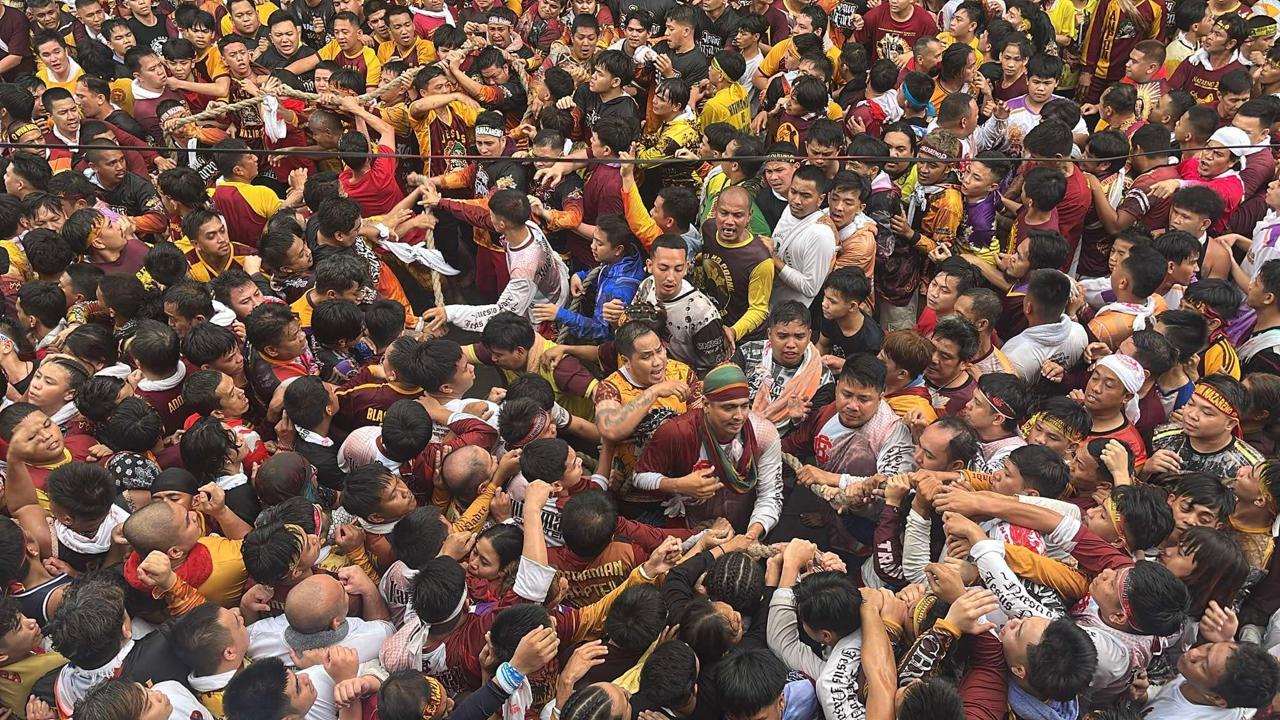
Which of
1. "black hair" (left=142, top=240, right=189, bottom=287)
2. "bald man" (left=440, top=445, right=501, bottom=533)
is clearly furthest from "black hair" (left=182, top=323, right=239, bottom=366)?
"bald man" (left=440, top=445, right=501, bottom=533)

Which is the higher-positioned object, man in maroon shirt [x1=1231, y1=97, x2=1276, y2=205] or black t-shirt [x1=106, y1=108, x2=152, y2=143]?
man in maroon shirt [x1=1231, y1=97, x2=1276, y2=205]

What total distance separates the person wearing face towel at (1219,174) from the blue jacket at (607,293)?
9.94ft

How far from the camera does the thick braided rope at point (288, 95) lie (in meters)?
7.09

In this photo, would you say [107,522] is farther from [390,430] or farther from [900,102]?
[900,102]

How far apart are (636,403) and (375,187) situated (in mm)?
2930

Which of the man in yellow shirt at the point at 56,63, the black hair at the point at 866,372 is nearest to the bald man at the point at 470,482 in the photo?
the black hair at the point at 866,372

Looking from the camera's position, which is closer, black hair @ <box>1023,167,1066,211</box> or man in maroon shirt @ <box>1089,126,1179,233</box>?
black hair @ <box>1023,167,1066,211</box>

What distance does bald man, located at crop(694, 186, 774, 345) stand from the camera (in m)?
5.16

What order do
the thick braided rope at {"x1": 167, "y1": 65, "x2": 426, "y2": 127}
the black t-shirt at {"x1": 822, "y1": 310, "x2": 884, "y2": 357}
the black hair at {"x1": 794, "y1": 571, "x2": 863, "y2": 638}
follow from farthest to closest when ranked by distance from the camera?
the thick braided rope at {"x1": 167, "y1": 65, "x2": 426, "y2": 127} → the black t-shirt at {"x1": 822, "y1": 310, "x2": 884, "y2": 357} → the black hair at {"x1": 794, "y1": 571, "x2": 863, "y2": 638}

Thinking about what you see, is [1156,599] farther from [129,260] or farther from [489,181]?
[129,260]

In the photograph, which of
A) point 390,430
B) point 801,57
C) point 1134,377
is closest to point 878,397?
point 1134,377

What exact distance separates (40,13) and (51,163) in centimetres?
296

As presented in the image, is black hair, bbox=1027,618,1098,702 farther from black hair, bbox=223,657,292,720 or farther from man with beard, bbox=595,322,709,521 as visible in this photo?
black hair, bbox=223,657,292,720

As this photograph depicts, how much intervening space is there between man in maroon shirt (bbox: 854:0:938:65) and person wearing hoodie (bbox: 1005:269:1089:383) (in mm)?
3792
